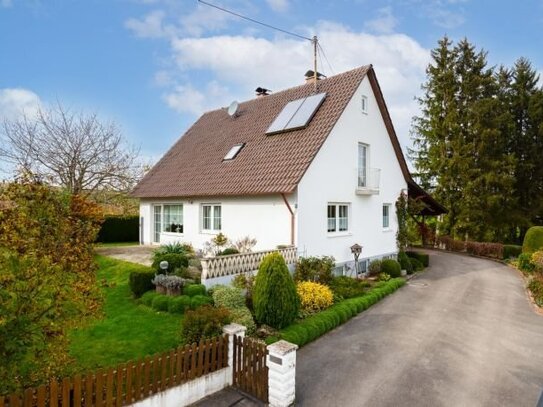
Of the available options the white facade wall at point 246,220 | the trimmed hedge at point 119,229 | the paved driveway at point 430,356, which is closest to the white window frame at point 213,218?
the white facade wall at point 246,220

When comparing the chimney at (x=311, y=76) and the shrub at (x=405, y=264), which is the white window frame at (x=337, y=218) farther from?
the chimney at (x=311, y=76)

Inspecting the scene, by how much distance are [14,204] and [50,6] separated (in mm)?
8692

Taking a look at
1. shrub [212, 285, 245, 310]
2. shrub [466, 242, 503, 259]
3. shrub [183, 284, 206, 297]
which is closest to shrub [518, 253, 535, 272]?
shrub [466, 242, 503, 259]

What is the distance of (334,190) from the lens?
14.6 metres

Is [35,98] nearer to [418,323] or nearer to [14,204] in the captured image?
[14,204]

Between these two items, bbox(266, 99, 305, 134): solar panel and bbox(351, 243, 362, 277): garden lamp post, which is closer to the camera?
bbox(351, 243, 362, 277): garden lamp post

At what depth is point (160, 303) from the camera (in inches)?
387

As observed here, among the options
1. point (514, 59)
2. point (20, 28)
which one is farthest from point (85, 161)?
point (514, 59)

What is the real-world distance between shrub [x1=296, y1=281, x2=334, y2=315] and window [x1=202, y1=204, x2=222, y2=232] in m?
6.41

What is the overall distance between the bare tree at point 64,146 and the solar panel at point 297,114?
1398cm

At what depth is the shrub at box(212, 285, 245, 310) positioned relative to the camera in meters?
9.30

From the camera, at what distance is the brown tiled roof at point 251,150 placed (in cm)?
1359

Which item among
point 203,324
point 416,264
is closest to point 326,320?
point 203,324

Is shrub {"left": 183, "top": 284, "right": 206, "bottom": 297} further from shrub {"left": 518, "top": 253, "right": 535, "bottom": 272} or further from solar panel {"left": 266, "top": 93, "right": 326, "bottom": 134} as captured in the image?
shrub {"left": 518, "top": 253, "right": 535, "bottom": 272}
